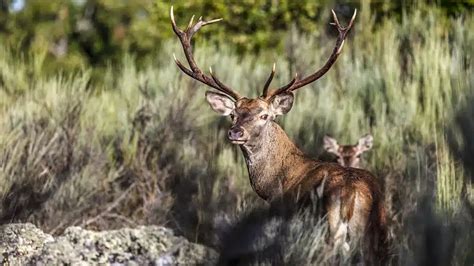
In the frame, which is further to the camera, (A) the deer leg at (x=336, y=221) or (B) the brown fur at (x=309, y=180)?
(B) the brown fur at (x=309, y=180)

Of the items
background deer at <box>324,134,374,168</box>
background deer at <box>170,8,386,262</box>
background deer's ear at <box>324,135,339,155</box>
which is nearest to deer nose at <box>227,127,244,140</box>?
background deer at <box>170,8,386,262</box>

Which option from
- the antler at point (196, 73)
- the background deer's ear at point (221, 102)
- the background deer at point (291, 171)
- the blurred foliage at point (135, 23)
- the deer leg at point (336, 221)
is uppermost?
the blurred foliage at point (135, 23)

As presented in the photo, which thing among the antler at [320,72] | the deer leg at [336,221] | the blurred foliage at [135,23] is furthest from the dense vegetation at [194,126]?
the blurred foliage at [135,23]

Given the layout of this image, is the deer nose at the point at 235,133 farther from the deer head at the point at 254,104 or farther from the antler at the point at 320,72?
the antler at the point at 320,72

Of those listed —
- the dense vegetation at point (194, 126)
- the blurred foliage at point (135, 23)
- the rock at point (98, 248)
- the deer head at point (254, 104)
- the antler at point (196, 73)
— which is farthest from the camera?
the blurred foliage at point (135, 23)

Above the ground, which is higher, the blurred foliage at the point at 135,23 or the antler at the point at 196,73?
the blurred foliage at the point at 135,23

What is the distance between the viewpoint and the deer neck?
852cm

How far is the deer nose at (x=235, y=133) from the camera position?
322 inches

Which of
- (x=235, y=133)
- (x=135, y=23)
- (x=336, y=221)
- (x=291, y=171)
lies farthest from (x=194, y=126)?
(x=135, y=23)

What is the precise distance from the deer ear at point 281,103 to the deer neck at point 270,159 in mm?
106

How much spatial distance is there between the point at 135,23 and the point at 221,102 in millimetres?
14229

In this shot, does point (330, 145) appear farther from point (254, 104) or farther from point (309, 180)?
point (309, 180)

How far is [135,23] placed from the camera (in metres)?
23.0

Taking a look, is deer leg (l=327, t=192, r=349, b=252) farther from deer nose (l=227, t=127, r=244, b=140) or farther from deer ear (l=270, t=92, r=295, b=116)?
deer ear (l=270, t=92, r=295, b=116)
